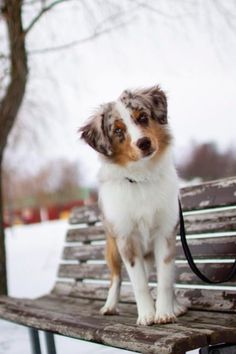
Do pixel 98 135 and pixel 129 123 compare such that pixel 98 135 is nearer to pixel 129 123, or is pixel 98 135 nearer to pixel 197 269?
pixel 129 123

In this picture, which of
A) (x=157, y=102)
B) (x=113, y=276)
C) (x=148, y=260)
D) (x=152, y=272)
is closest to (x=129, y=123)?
(x=157, y=102)

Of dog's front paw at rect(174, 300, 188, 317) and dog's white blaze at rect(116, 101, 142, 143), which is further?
dog's front paw at rect(174, 300, 188, 317)

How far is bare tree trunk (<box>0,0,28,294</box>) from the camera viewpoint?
6.22m

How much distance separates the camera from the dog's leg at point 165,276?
2936 millimetres

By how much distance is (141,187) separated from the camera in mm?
3055

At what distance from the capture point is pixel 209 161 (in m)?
67.7

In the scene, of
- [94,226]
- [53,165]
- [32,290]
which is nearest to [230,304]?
[94,226]

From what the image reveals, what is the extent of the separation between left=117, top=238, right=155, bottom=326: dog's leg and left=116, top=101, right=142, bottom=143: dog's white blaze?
630 mm

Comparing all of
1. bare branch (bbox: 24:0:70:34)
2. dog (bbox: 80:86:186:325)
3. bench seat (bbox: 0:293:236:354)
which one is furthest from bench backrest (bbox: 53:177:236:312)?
bare branch (bbox: 24:0:70:34)

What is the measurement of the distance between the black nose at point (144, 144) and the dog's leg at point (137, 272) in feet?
1.90

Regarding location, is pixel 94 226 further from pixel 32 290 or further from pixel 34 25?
pixel 32 290

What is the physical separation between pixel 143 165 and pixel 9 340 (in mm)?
2816

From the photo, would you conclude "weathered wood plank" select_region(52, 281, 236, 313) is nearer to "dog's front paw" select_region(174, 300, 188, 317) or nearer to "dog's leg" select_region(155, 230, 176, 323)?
"dog's front paw" select_region(174, 300, 188, 317)

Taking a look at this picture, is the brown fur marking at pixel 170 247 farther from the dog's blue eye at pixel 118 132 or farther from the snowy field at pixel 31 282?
the snowy field at pixel 31 282
